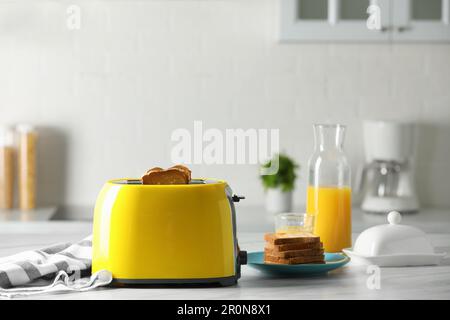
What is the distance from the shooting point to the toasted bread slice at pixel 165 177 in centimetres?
131

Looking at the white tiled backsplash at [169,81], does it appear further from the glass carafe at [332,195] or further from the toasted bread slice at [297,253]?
the toasted bread slice at [297,253]

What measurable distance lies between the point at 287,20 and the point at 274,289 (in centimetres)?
229

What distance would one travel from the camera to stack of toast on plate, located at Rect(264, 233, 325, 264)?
1.39m

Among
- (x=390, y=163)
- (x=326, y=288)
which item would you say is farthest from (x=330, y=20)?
(x=326, y=288)

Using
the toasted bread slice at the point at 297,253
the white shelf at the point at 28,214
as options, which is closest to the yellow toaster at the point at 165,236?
the toasted bread slice at the point at 297,253

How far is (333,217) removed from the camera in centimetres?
162

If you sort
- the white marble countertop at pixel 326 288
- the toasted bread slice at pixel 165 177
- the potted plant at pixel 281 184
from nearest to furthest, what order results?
the white marble countertop at pixel 326 288 < the toasted bread slice at pixel 165 177 < the potted plant at pixel 281 184

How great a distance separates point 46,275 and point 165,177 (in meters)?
0.27

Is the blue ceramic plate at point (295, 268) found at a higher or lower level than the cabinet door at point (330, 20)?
lower

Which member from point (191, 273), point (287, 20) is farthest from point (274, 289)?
point (287, 20)

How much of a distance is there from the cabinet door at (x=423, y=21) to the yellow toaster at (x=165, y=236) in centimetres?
236

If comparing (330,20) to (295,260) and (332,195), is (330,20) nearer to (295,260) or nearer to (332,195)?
(332,195)

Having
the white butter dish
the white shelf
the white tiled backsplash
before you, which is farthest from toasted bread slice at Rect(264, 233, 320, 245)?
the white tiled backsplash
